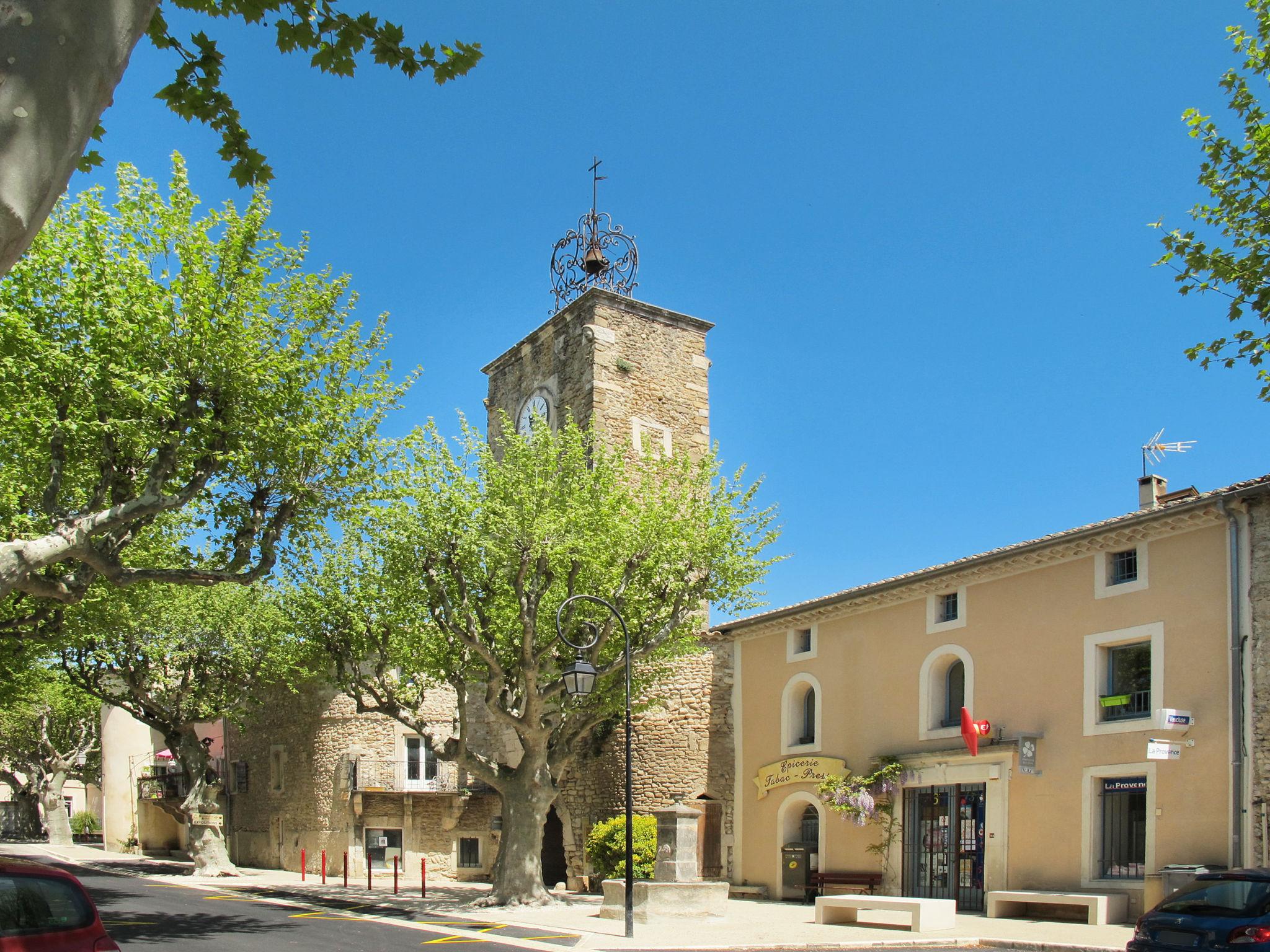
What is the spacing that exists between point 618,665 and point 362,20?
1708 centimetres

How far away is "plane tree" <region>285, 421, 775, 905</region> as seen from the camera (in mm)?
21984

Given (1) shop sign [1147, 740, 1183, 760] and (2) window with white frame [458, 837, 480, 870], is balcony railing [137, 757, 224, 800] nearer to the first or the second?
(2) window with white frame [458, 837, 480, 870]

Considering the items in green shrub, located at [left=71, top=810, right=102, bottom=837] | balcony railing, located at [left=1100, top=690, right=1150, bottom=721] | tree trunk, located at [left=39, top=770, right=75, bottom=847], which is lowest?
green shrub, located at [left=71, top=810, right=102, bottom=837]

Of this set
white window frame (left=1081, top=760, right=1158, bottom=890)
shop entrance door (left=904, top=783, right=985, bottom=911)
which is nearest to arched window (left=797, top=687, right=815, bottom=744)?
shop entrance door (left=904, top=783, right=985, bottom=911)

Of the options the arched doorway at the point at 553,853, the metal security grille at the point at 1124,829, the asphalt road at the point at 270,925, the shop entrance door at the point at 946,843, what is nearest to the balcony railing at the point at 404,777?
the arched doorway at the point at 553,853

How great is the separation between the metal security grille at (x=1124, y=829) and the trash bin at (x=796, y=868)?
23.8 feet

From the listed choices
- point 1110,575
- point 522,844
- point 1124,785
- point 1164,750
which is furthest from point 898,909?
point 522,844

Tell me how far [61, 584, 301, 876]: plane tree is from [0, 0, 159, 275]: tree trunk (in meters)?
27.6

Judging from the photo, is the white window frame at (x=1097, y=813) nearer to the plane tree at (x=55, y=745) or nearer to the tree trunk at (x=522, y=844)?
the tree trunk at (x=522, y=844)

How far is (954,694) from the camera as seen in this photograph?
22469mm

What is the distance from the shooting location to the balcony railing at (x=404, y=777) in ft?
109

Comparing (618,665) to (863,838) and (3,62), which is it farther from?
(3,62)

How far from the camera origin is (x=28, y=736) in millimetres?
52000

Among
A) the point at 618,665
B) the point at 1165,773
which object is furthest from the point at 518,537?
the point at 1165,773
